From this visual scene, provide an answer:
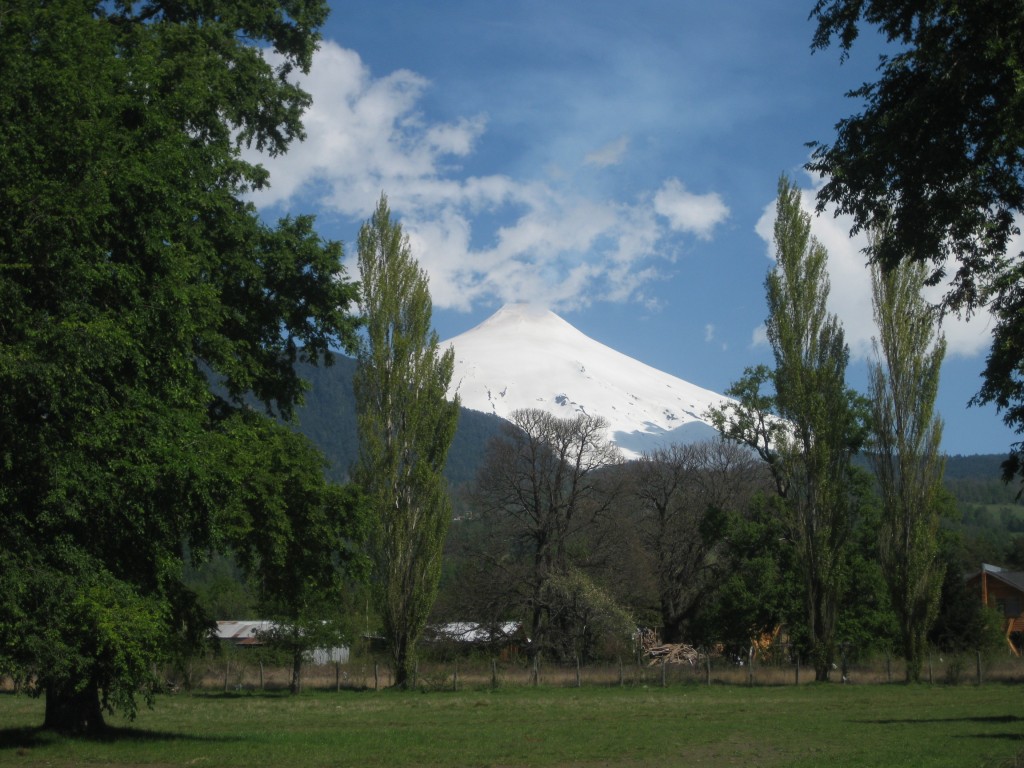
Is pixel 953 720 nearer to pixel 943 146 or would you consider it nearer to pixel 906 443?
pixel 943 146

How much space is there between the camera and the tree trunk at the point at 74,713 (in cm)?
1639

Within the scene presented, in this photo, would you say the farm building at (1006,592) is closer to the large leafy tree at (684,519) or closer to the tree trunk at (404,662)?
the large leafy tree at (684,519)

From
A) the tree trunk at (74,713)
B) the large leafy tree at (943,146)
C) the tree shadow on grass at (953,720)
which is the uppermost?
the large leafy tree at (943,146)

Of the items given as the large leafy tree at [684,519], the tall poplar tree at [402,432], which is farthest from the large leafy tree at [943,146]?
the large leafy tree at [684,519]

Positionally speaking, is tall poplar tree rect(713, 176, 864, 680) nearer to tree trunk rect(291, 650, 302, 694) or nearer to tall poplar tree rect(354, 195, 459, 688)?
tall poplar tree rect(354, 195, 459, 688)

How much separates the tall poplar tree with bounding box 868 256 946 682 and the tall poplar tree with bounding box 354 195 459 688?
1662cm

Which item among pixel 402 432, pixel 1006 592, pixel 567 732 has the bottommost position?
pixel 567 732

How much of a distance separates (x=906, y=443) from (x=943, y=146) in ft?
99.1

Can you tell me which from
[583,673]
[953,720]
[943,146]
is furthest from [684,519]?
[943,146]

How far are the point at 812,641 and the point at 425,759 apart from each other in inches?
1043

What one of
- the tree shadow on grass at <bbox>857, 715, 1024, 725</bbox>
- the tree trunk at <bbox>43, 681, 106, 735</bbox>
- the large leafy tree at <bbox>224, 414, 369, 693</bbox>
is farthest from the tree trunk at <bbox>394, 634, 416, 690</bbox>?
the tree trunk at <bbox>43, 681, 106, 735</bbox>

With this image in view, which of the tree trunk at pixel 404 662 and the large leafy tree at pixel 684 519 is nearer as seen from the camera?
the tree trunk at pixel 404 662

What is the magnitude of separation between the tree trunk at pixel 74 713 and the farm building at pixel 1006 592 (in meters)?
62.0

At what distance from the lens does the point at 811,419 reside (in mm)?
38938
